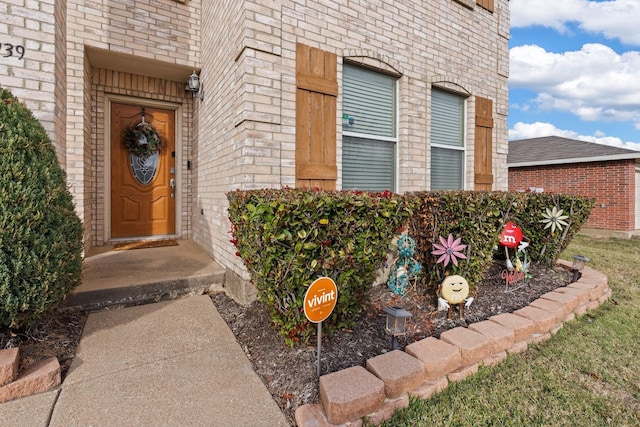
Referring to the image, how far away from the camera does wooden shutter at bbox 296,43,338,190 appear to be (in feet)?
11.4

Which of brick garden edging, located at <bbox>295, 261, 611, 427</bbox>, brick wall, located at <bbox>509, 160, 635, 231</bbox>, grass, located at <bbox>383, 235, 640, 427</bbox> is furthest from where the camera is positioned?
brick wall, located at <bbox>509, 160, 635, 231</bbox>

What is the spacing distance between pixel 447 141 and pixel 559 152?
959 cm

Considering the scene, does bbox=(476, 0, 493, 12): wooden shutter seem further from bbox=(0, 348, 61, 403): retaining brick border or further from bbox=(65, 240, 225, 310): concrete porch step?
bbox=(0, 348, 61, 403): retaining brick border

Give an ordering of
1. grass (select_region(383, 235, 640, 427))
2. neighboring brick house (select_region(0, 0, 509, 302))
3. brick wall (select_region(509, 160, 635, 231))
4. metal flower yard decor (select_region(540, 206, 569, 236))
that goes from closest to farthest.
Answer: grass (select_region(383, 235, 640, 427))
neighboring brick house (select_region(0, 0, 509, 302))
metal flower yard decor (select_region(540, 206, 569, 236))
brick wall (select_region(509, 160, 635, 231))

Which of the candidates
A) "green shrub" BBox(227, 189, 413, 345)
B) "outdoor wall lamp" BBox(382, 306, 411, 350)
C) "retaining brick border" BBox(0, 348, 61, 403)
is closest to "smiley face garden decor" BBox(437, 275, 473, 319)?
"outdoor wall lamp" BBox(382, 306, 411, 350)

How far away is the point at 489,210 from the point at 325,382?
2219mm

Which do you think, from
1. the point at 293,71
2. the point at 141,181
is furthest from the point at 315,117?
the point at 141,181

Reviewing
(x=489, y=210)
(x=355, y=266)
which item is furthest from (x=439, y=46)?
(x=355, y=266)

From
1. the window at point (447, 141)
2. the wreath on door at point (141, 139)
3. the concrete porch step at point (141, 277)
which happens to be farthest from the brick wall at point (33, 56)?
the window at point (447, 141)

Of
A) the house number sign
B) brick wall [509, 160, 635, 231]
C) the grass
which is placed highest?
the house number sign

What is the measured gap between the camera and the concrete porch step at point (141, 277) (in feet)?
9.41

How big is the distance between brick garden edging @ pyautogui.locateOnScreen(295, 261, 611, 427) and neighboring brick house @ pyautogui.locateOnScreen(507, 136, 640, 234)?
28.2 ft

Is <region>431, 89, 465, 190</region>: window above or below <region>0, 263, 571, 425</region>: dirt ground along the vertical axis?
above

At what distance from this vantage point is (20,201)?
6.33ft
